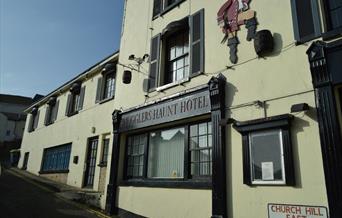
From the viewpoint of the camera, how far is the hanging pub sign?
4.83m

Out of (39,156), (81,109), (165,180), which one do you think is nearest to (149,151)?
(165,180)

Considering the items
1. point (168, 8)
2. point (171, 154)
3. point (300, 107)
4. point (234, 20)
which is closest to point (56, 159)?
point (171, 154)

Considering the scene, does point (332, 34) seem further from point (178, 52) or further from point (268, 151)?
point (178, 52)

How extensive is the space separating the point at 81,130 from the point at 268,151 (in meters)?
10.6

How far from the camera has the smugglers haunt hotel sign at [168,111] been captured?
746 cm

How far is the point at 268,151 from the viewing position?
5.78m

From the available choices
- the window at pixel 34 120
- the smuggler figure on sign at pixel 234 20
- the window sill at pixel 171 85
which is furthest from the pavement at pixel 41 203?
the window at pixel 34 120

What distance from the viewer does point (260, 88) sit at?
6.28 m

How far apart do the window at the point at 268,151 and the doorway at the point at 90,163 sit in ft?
27.8

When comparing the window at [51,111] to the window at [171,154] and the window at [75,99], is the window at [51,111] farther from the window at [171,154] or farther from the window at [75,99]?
the window at [171,154]

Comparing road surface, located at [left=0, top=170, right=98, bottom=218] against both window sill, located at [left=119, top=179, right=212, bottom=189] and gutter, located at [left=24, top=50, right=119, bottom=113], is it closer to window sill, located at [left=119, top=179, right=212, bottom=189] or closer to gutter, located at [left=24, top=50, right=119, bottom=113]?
window sill, located at [left=119, top=179, right=212, bottom=189]

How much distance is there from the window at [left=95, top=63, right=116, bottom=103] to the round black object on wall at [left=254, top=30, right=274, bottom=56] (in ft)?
25.6

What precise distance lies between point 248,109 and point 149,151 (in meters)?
4.03

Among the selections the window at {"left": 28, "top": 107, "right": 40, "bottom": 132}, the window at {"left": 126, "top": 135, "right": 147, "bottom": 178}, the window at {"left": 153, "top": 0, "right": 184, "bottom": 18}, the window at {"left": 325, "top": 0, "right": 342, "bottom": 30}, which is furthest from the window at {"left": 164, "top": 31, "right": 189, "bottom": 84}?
the window at {"left": 28, "top": 107, "right": 40, "bottom": 132}
